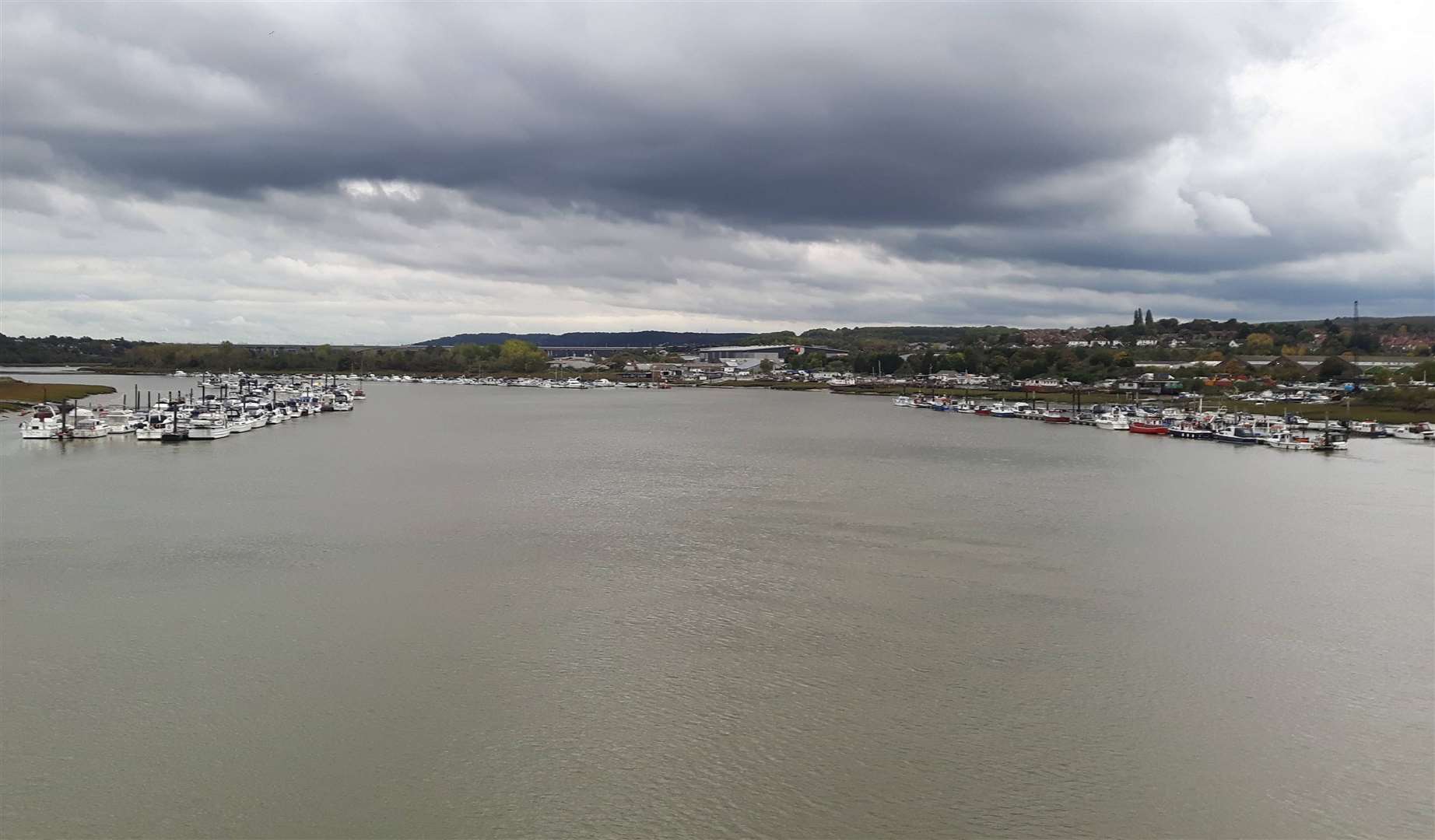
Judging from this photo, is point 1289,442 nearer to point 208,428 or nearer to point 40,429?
point 208,428

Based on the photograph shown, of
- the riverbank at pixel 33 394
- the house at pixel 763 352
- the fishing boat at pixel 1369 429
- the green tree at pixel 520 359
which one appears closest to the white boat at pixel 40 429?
the riverbank at pixel 33 394

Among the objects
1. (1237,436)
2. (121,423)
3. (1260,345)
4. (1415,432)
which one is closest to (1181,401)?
(1415,432)

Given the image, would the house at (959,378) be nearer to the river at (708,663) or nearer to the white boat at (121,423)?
the river at (708,663)

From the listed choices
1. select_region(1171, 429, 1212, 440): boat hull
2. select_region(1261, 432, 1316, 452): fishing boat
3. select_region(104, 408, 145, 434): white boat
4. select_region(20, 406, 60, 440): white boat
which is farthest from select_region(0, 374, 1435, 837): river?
select_region(1171, 429, 1212, 440): boat hull

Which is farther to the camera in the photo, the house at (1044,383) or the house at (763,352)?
the house at (763,352)

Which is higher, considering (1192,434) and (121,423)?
(121,423)

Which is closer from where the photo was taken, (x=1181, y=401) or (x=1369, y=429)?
(x=1369, y=429)
